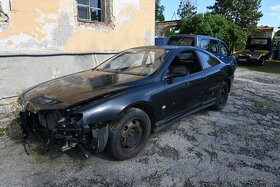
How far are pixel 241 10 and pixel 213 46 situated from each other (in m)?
18.8

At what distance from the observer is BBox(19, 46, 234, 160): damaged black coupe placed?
2592mm

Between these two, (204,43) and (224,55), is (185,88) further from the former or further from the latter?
(224,55)

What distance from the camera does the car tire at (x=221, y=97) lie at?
4874 millimetres

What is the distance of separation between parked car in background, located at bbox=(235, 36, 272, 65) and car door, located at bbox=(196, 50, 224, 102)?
444 inches

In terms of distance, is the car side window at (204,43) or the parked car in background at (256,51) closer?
the car side window at (204,43)

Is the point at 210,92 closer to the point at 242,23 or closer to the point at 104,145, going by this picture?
the point at 104,145

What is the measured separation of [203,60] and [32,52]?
155 inches

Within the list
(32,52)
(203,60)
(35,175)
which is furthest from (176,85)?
(32,52)

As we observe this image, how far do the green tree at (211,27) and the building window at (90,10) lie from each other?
861 centimetres

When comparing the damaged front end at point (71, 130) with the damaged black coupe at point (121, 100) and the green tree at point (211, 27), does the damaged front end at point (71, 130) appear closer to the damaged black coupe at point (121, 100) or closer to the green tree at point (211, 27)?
the damaged black coupe at point (121, 100)

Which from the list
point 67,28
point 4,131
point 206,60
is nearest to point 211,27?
point 67,28

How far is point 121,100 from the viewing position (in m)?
2.79

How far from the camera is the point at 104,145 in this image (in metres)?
2.69

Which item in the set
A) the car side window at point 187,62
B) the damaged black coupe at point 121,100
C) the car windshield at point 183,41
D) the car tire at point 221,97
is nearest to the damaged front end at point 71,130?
the damaged black coupe at point 121,100
